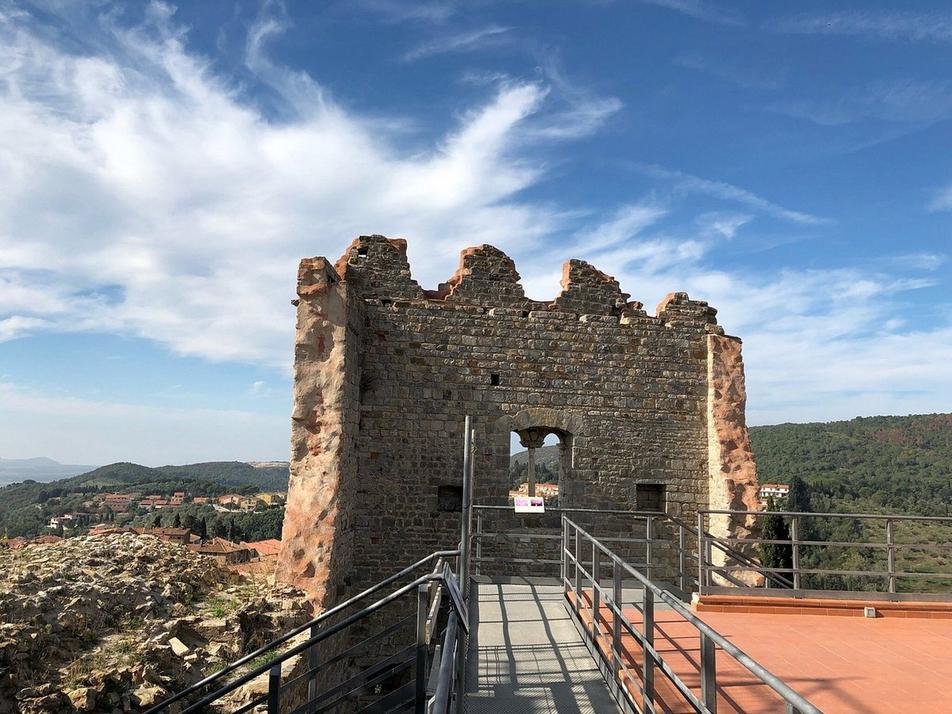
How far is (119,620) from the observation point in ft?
22.2

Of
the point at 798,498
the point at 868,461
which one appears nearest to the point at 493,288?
the point at 798,498

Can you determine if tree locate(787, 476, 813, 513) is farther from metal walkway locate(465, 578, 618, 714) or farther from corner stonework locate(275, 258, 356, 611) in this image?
metal walkway locate(465, 578, 618, 714)

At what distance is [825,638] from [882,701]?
1588 millimetres

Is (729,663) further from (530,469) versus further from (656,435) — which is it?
(530,469)

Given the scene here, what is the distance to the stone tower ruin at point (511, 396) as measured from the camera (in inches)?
395

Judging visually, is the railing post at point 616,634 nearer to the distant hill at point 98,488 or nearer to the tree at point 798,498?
the distant hill at point 98,488

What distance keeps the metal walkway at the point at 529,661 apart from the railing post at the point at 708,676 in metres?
1.45

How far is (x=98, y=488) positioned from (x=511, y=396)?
12016 centimetres

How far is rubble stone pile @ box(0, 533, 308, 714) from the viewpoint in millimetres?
5617

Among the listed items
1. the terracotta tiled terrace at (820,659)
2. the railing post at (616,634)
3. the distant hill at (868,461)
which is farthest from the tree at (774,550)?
the distant hill at (868,461)

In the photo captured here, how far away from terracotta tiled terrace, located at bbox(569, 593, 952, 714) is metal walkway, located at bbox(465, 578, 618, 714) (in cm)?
29

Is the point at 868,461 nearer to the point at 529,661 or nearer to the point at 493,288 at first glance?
the point at 493,288

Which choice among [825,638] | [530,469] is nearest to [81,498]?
[530,469]

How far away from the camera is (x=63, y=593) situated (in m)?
6.72
